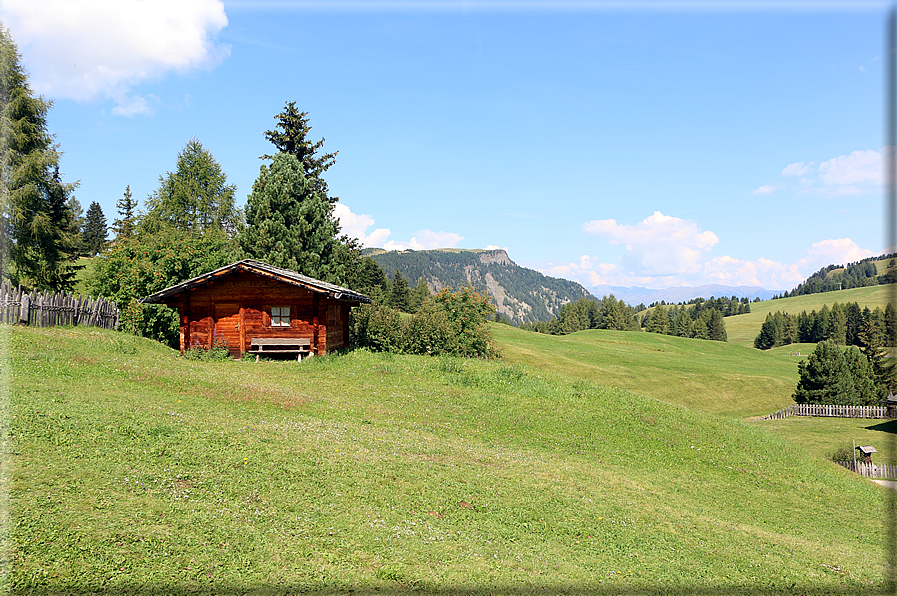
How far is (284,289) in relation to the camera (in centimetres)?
3031

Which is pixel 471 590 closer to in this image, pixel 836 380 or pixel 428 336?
pixel 428 336

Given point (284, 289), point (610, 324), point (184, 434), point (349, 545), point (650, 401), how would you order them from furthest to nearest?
point (610, 324) < point (284, 289) < point (650, 401) < point (184, 434) < point (349, 545)

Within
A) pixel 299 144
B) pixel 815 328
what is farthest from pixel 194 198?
pixel 815 328

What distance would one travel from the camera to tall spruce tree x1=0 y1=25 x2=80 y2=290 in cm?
3844

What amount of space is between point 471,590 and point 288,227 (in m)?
46.4

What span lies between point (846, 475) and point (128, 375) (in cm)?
3096

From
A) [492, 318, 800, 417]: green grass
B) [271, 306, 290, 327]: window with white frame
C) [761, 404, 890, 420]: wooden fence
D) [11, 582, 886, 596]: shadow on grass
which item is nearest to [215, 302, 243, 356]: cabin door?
[271, 306, 290, 327]: window with white frame

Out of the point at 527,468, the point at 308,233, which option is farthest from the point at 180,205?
the point at 527,468

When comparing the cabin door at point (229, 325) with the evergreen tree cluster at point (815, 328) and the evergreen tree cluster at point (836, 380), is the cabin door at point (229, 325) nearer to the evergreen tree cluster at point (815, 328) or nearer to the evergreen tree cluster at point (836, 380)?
the evergreen tree cluster at point (836, 380)

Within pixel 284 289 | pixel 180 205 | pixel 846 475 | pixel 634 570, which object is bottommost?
pixel 846 475

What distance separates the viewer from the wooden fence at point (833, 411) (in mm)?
52281

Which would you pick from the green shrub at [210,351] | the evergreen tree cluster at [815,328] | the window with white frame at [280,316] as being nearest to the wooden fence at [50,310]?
the green shrub at [210,351]

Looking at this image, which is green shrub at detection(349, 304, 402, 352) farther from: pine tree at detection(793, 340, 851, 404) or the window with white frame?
pine tree at detection(793, 340, 851, 404)

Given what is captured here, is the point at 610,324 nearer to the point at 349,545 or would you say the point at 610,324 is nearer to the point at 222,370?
the point at 222,370
